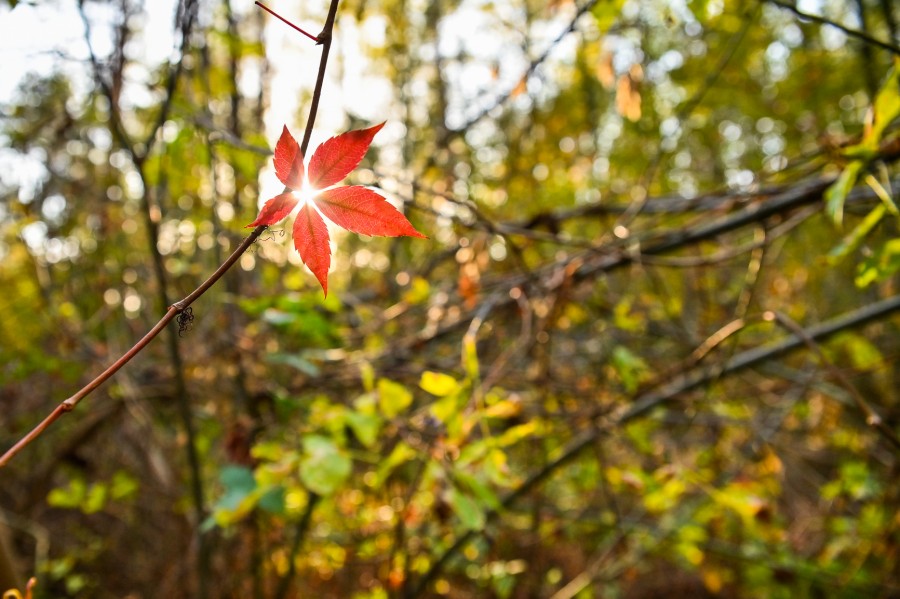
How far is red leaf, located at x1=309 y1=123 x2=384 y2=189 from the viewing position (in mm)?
542

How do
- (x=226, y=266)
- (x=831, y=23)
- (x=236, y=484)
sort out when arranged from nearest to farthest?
(x=226, y=266)
(x=831, y=23)
(x=236, y=484)

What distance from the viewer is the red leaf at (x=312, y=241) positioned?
0.55m

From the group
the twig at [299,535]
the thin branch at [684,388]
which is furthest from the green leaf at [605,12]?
the twig at [299,535]

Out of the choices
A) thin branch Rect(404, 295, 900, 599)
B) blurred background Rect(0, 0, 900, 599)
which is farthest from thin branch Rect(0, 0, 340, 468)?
thin branch Rect(404, 295, 900, 599)

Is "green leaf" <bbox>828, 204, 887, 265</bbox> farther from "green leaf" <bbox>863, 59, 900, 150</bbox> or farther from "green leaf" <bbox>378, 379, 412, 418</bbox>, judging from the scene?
"green leaf" <bbox>378, 379, 412, 418</bbox>

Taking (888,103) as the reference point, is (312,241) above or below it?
below

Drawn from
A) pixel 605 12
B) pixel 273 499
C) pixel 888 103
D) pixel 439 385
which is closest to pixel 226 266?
pixel 439 385

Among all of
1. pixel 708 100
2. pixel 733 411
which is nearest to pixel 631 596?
pixel 733 411

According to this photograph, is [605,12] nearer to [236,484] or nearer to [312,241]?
[312,241]

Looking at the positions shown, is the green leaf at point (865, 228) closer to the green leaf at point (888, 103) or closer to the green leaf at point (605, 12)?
the green leaf at point (888, 103)

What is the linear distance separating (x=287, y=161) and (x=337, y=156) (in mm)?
48

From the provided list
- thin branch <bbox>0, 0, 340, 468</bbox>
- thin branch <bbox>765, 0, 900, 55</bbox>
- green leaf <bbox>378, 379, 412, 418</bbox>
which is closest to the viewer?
thin branch <bbox>0, 0, 340, 468</bbox>

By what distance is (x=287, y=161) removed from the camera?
522 millimetres

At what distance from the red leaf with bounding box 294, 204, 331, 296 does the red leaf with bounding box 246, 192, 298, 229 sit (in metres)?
0.02
